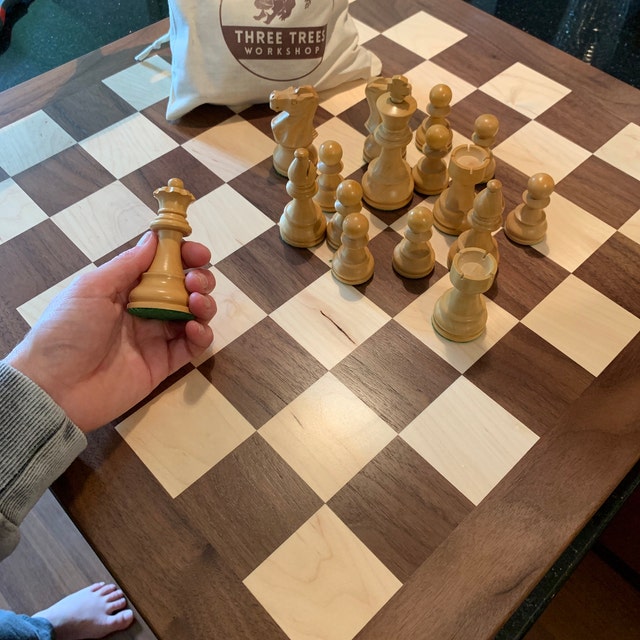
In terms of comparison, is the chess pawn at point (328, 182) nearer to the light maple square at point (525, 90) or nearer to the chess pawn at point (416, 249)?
the chess pawn at point (416, 249)

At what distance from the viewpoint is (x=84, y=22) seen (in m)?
1.36

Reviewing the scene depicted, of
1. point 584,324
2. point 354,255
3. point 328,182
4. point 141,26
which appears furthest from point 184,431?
point 141,26

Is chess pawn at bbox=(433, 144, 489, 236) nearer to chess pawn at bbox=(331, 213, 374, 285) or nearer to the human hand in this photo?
chess pawn at bbox=(331, 213, 374, 285)

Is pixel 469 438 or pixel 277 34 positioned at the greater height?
pixel 277 34

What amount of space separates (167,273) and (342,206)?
0.86 ft

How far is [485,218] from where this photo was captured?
829 millimetres

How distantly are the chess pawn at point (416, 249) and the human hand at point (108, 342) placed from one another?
271mm

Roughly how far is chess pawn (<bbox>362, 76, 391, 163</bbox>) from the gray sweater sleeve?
0.60 m

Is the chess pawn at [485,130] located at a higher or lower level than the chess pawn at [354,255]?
higher

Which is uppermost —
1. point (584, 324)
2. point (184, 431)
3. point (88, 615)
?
point (584, 324)

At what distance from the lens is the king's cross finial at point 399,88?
0.81 meters

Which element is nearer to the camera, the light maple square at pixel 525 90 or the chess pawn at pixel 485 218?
the chess pawn at pixel 485 218

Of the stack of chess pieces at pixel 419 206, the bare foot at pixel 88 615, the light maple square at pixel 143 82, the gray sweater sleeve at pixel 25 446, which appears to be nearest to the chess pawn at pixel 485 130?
the stack of chess pieces at pixel 419 206

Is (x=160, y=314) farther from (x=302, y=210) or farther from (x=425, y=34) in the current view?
(x=425, y=34)
